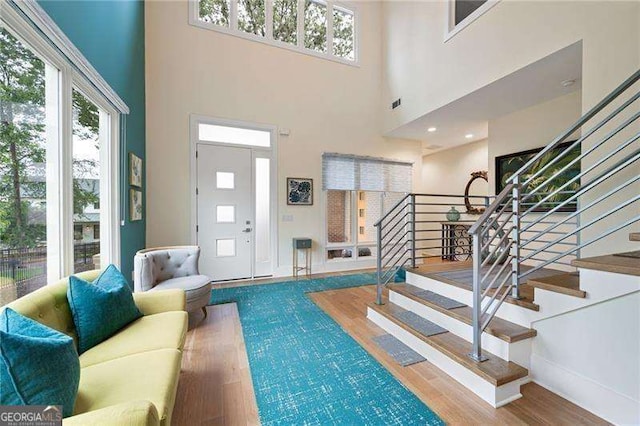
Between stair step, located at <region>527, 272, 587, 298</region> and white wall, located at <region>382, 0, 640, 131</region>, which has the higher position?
white wall, located at <region>382, 0, 640, 131</region>

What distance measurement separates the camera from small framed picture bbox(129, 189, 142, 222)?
325 cm

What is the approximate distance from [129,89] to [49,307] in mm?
2894

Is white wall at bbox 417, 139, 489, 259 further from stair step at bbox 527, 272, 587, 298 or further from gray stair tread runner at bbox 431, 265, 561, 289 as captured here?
stair step at bbox 527, 272, 587, 298

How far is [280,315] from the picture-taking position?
3.01 m

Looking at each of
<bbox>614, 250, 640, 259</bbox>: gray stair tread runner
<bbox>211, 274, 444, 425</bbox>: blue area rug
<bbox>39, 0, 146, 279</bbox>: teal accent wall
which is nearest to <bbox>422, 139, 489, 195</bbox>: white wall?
<bbox>614, 250, 640, 259</bbox>: gray stair tread runner

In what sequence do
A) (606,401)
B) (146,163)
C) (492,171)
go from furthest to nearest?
(492,171), (146,163), (606,401)

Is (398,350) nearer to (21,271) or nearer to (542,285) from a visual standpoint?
(542,285)

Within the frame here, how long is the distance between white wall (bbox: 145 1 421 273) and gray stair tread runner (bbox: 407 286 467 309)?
2387 mm

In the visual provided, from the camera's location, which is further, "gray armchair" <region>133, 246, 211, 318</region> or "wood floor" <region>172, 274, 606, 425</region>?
"gray armchair" <region>133, 246, 211, 318</region>

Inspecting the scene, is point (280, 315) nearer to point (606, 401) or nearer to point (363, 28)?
point (606, 401)

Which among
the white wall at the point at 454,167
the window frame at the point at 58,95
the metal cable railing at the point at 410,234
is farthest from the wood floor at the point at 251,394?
the white wall at the point at 454,167

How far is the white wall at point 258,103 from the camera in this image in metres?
3.99

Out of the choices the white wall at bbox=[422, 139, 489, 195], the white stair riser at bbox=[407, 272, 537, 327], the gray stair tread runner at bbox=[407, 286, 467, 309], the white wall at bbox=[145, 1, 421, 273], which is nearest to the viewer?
the white stair riser at bbox=[407, 272, 537, 327]

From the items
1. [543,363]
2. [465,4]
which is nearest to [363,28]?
[465,4]
